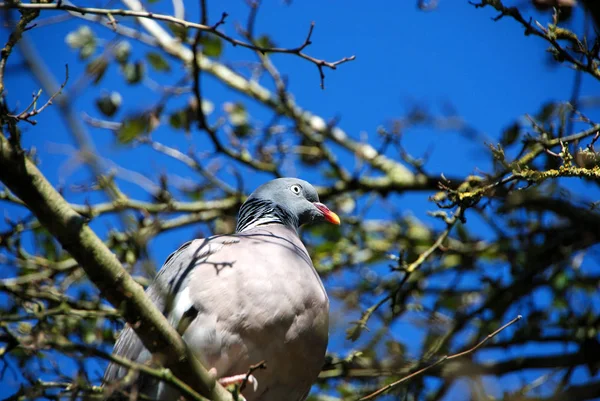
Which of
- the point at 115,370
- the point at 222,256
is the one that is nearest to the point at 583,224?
the point at 222,256

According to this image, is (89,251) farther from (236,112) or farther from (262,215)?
(236,112)

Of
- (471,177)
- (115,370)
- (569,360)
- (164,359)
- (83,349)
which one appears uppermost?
(471,177)

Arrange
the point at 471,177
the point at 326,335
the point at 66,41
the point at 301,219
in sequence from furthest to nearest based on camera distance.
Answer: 1. the point at 66,41
2. the point at 301,219
3. the point at 471,177
4. the point at 326,335

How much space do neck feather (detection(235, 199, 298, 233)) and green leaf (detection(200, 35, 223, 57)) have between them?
1.18m

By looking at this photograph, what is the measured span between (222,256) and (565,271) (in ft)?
11.7

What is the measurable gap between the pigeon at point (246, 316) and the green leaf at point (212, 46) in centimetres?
182

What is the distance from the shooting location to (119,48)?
547 centimetres

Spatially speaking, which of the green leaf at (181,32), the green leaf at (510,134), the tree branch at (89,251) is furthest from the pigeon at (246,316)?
the green leaf at (510,134)

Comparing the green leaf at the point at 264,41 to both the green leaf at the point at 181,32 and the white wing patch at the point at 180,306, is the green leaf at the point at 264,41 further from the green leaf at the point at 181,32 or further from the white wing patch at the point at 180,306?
the white wing patch at the point at 180,306

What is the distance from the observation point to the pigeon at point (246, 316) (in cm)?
338

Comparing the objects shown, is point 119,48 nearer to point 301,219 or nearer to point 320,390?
point 301,219

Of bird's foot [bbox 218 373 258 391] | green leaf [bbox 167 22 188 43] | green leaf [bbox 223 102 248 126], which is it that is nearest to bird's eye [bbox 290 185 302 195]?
green leaf [bbox 167 22 188 43]

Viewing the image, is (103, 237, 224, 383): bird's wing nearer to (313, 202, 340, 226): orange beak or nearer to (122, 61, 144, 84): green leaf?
(313, 202, 340, 226): orange beak

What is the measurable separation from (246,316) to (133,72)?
115 inches
